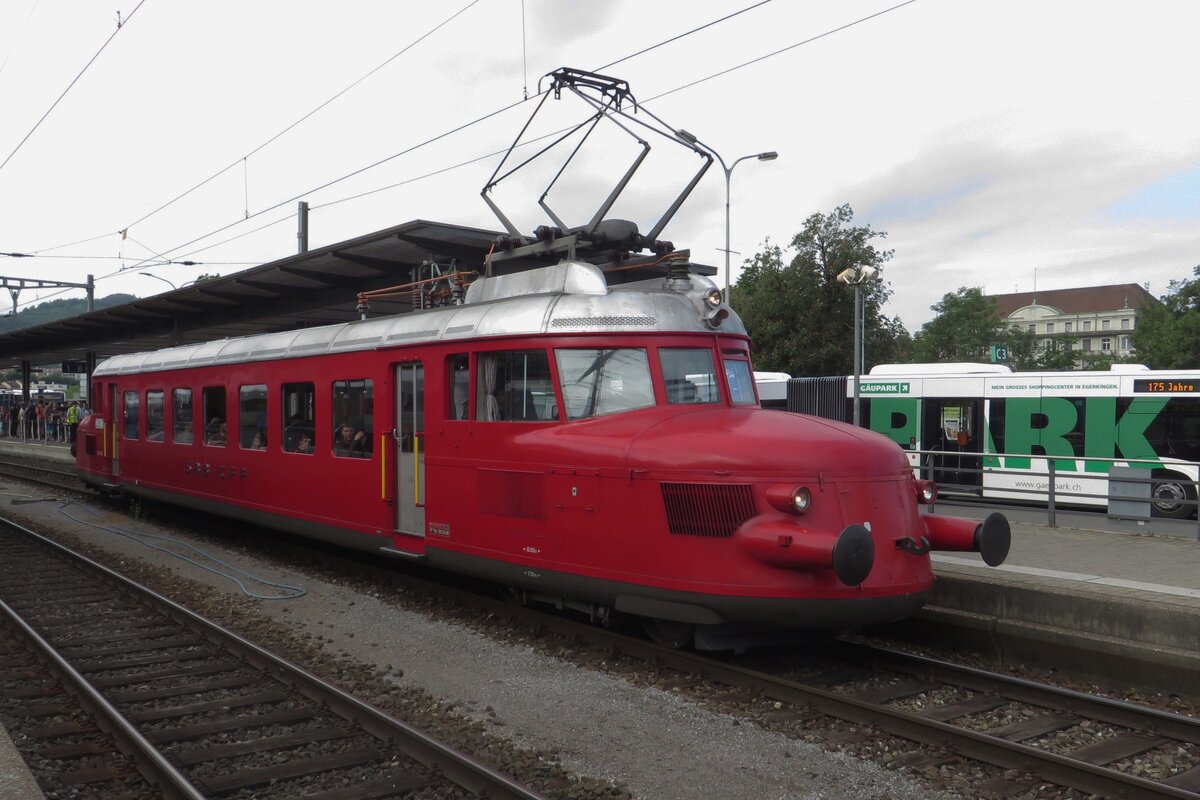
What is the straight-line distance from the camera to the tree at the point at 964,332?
66.9m

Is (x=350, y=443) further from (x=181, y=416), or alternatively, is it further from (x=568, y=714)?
(x=181, y=416)

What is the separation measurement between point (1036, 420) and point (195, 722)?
55.6 ft

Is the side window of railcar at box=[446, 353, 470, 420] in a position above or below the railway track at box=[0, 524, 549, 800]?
above

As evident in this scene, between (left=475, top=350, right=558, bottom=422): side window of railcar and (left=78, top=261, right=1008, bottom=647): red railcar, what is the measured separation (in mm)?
19

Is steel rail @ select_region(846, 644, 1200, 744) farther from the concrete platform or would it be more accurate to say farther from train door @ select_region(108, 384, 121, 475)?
train door @ select_region(108, 384, 121, 475)

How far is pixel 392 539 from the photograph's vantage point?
10000 millimetres

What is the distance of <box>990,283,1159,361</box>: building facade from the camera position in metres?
119

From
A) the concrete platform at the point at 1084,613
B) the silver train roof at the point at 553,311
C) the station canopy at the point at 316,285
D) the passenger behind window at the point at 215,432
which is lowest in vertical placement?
the concrete platform at the point at 1084,613

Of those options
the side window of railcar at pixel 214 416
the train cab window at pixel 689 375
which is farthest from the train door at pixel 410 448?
the side window of railcar at pixel 214 416

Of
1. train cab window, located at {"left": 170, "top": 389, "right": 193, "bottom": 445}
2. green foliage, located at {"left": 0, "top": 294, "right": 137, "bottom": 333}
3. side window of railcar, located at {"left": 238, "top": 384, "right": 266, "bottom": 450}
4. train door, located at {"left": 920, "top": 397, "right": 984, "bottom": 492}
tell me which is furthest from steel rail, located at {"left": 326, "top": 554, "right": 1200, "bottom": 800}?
green foliage, located at {"left": 0, "top": 294, "right": 137, "bottom": 333}

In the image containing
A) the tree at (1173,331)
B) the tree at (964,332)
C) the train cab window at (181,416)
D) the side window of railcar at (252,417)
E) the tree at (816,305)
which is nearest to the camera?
the side window of railcar at (252,417)

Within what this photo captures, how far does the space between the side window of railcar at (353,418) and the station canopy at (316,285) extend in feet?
5.96

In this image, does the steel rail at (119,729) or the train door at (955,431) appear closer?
the steel rail at (119,729)

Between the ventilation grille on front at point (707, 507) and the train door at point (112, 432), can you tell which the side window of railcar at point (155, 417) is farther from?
the ventilation grille on front at point (707, 507)
